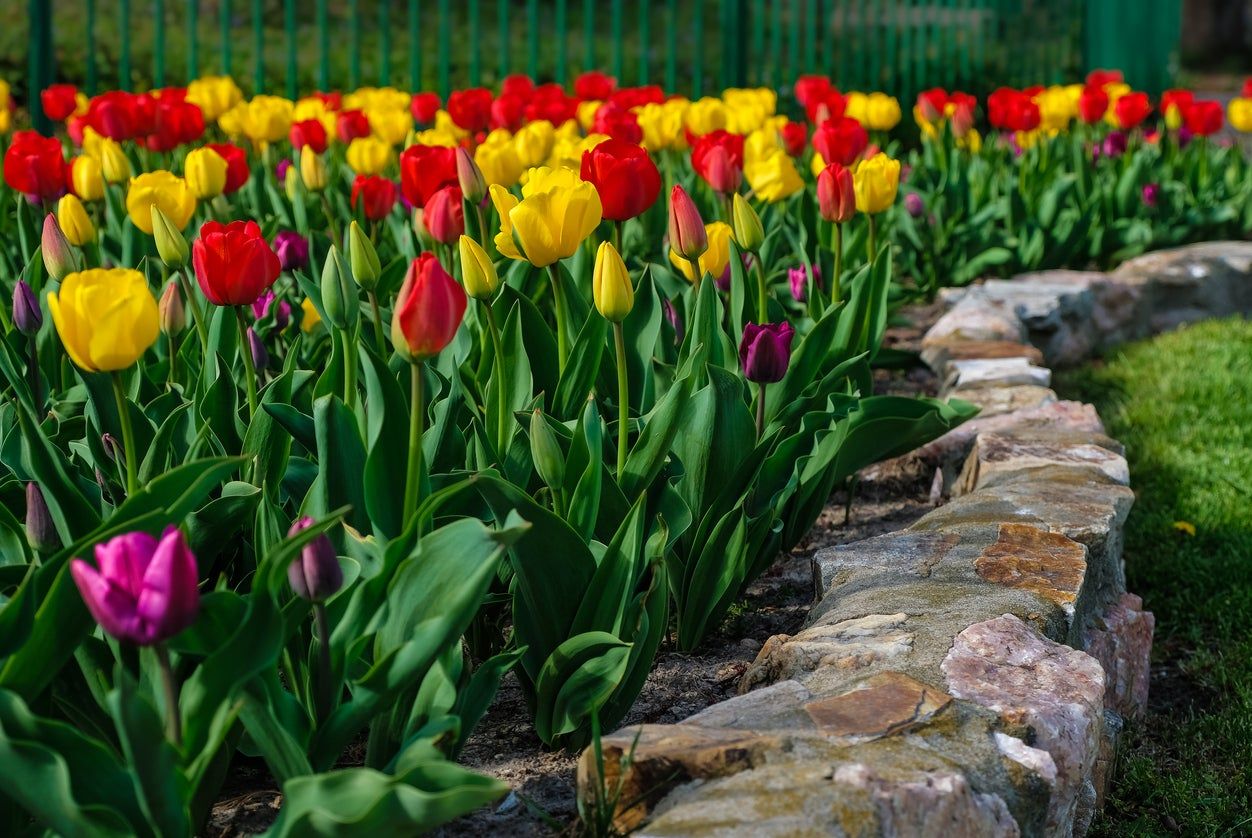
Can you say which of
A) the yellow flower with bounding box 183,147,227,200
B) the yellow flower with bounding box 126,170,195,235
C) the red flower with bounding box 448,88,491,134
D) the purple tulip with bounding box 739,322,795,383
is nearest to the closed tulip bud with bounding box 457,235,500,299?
the purple tulip with bounding box 739,322,795,383

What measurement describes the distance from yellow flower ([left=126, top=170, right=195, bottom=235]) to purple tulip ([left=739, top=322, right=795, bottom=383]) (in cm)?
110

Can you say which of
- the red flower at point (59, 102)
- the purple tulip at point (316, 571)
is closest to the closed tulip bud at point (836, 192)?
the purple tulip at point (316, 571)

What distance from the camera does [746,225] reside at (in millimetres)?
2562

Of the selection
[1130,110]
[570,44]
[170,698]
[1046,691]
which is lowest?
[1046,691]

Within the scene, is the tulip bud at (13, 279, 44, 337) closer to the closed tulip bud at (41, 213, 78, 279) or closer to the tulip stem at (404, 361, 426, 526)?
the closed tulip bud at (41, 213, 78, 279)

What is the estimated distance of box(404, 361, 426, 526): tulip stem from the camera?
161 centimetres

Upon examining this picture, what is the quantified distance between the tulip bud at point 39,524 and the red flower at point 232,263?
1.42 ft

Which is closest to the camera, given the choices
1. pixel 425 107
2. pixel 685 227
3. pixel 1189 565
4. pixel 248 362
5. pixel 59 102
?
pixel 248 362

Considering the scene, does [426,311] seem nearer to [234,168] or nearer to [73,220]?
[73,220]

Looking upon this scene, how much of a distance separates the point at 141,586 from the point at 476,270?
867 millimetres

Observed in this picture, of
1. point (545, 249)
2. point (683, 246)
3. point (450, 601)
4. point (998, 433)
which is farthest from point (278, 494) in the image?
point (998, 433)

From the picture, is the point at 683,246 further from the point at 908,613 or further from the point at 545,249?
the point at 908,613

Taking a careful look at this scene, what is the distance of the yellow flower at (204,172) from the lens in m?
2.94

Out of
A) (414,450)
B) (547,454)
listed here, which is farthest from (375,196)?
(414,450)
